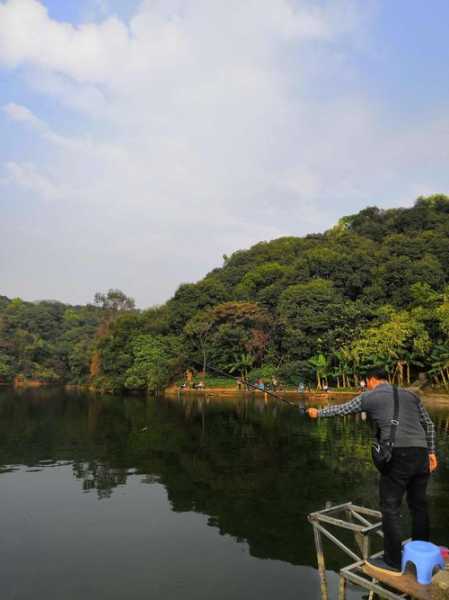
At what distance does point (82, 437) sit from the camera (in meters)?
20.7

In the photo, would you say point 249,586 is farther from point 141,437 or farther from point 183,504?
point 141,437

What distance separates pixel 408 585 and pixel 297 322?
131 feet

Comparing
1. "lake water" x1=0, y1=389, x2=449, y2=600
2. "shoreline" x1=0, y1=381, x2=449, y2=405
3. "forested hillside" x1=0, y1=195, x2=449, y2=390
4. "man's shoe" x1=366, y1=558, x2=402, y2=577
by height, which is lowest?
"lake water" x1=0, y1=389, x2=449, y2=600

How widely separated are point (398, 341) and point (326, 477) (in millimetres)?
25371

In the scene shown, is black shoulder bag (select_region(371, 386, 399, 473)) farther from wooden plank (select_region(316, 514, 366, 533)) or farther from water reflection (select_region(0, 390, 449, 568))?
water reflection (select_region(0, 390, 449, 568))

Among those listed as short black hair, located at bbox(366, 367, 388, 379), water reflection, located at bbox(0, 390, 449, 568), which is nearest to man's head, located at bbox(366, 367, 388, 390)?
short black hair, located at bbox(366, 367, 388, 379)

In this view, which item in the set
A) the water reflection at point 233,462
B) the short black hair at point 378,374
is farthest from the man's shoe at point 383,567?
the water reflection at point 233,462

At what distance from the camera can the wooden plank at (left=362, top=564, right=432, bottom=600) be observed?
409 centimetres

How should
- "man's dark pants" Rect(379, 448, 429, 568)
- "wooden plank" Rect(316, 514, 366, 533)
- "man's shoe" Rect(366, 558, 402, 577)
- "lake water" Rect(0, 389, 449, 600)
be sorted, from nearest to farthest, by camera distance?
"man's shoe" Rect(366, 558, 402, 577), "man's dark pants" Rect(379, 448, 429, 568), "wooden plank" Rect(316, 514, 366, 533), "lake water" Rect(0, 389, 449, 600)

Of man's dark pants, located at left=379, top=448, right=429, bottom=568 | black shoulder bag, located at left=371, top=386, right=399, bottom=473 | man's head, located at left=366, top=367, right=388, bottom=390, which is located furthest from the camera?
man's head, located at left=366, top=367, right=388, bottom=390

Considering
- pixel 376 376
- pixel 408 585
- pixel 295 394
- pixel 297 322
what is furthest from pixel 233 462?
pixel 297 322

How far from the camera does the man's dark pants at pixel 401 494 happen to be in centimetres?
486

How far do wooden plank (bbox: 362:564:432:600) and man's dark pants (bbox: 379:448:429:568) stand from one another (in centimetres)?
30

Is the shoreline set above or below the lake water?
above
